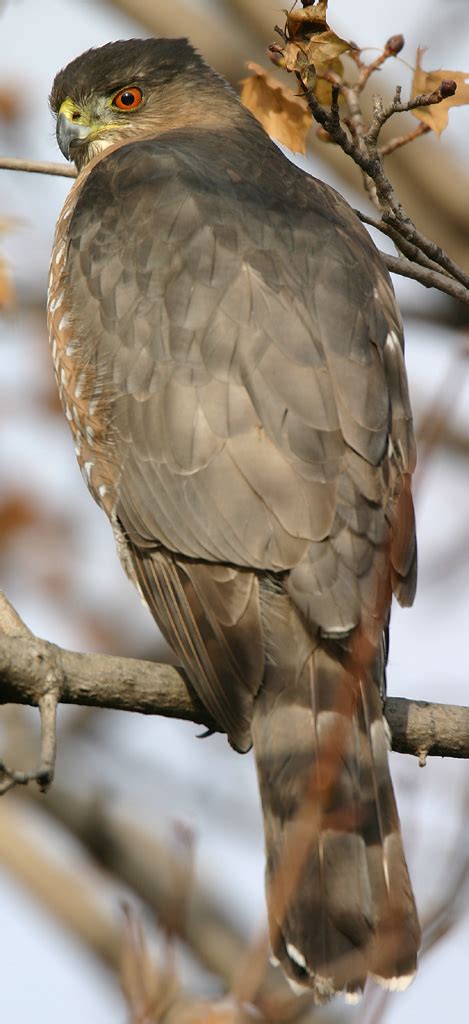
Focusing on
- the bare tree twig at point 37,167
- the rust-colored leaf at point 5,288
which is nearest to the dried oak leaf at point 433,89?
the bare tree twig at point 37,167

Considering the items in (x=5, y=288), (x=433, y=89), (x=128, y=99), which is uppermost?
(x=433, y=89)

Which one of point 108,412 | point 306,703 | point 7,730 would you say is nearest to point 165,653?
point 7,730

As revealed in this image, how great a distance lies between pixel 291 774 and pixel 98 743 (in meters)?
5.19

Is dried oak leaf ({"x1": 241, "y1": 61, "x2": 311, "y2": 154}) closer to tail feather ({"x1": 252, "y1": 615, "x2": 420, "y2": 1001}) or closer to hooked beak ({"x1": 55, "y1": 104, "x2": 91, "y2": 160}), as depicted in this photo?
hooked beak ({"x1": 55, "y1": 104, "x2": 91, "y2": 160})

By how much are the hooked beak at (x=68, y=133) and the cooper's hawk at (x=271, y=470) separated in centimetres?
80

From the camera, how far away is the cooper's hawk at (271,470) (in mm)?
4480

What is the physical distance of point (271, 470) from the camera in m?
4.66

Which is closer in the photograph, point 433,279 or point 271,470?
point 271,470

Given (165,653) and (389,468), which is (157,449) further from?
(165,653)

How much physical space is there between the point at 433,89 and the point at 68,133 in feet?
7.53

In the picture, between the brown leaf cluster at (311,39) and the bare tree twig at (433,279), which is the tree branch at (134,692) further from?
the brown leaf cluster at (311,39)

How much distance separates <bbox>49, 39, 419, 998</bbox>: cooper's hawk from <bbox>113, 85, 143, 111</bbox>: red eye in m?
0.92

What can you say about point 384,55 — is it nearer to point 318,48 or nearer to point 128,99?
point 318,48

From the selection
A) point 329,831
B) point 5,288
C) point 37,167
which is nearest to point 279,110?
point 37,167
